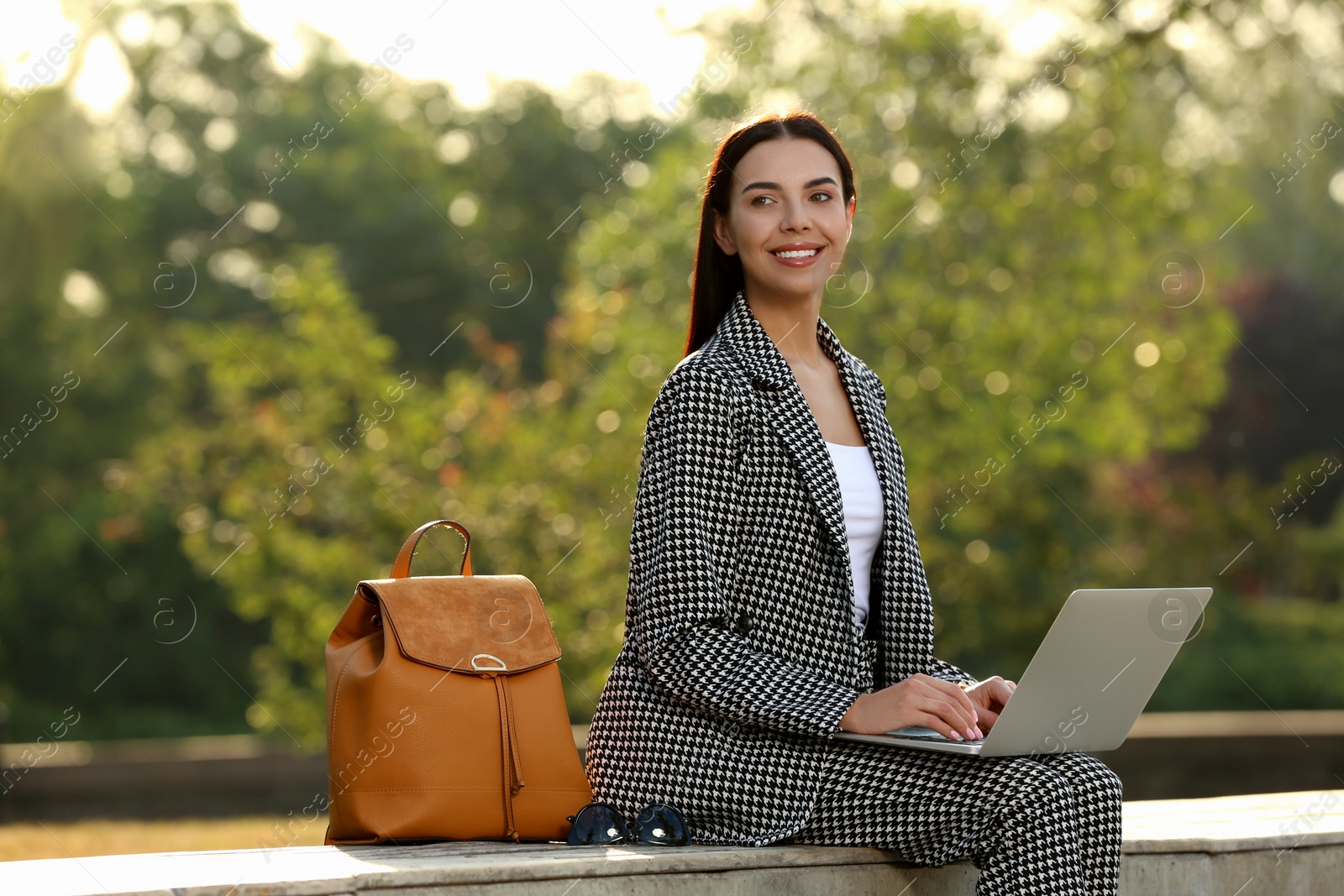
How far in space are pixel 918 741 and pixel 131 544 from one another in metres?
16.8

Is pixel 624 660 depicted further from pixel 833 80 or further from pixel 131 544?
pixel 131 544

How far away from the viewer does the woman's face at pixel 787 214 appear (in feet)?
8.97

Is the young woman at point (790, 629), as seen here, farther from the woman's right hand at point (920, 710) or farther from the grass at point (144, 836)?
the grass at point (144, 836)

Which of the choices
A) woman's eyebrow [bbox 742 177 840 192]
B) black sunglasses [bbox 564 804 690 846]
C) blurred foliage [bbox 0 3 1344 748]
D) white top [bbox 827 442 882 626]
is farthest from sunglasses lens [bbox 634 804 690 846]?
blurred foliage [bbox 0 3 1344 748]

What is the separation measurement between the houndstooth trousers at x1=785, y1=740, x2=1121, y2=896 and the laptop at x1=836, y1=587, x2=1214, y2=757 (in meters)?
0.05

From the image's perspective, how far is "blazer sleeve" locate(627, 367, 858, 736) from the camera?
→ 2367 mm

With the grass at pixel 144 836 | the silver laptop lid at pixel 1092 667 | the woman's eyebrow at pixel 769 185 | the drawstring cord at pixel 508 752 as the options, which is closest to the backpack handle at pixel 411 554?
the drawstring cord at pixel 508 752

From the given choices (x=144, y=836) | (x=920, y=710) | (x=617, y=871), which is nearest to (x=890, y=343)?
(x=144, y=836)

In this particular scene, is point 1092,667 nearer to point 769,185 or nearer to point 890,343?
point 769,185

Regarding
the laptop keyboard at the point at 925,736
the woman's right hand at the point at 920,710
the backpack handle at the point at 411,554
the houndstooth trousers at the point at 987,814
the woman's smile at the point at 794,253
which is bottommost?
the houndstooth trousers at the point at 987,814

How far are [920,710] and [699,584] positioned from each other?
411mm

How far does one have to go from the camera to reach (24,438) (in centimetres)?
1742

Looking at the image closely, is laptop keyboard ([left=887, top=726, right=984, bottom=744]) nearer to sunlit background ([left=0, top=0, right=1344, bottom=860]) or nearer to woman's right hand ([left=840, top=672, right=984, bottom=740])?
woman's right hand ([left=840, top=672, right=984, bottom=740])

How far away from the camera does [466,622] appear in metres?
2.52
